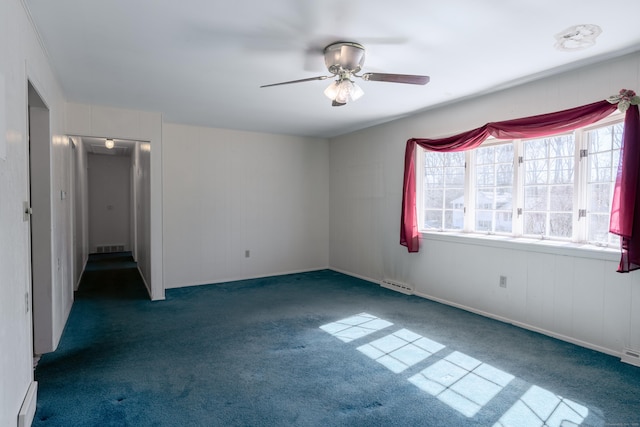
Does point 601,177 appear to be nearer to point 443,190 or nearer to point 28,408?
point 443,190

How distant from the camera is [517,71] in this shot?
3.12 m

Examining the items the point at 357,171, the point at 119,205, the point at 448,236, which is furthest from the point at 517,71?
the point at 119,205

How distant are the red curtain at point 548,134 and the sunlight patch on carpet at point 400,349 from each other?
155 cm

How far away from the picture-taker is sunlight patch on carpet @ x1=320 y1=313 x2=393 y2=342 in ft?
10.9

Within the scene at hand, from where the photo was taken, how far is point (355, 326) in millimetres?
3572

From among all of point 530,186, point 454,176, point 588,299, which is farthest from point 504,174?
point 588,299

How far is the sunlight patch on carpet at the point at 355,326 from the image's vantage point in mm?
3335

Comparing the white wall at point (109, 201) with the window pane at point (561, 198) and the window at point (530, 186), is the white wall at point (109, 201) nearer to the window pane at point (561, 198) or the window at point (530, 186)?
the window at point (530, 186)

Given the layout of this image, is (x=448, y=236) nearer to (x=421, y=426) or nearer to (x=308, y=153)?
(x=421, y=426)

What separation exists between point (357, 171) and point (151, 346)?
12.8ft

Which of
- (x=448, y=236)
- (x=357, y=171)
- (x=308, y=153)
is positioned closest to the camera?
(x=448, y=236)

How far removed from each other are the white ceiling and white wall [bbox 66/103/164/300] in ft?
0.83

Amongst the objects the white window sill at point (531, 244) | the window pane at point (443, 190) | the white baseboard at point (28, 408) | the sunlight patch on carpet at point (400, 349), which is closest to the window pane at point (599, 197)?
the white window sill at point (531, 244)

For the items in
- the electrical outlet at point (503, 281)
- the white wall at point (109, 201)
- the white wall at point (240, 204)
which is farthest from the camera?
the white wall at point (109, 201)
